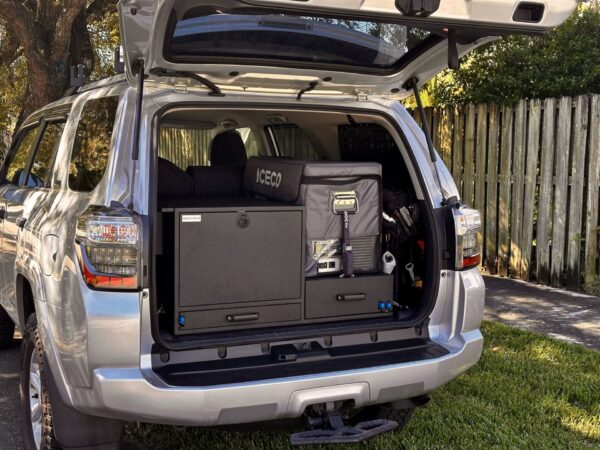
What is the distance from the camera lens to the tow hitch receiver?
294 cm

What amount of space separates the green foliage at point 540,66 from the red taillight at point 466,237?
480cm

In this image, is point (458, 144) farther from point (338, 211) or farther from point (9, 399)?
point (9, 399)

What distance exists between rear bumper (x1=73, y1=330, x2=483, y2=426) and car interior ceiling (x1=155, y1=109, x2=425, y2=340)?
1.46 feet

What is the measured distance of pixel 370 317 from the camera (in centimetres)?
354

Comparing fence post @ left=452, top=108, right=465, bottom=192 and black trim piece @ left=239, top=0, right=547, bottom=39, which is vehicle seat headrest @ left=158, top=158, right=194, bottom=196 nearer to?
black trim piece @ left=239, top=0, right=547, bottom=39

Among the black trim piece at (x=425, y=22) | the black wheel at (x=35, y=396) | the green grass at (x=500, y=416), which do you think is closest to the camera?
the black trim piece at (x=425, y=22)

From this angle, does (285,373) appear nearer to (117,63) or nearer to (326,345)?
(326,345)

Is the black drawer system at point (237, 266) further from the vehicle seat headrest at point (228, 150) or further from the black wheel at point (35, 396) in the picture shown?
the vehicle seat headrest at point (228, 150)

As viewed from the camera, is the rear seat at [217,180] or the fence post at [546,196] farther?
the fence post at [546,196]

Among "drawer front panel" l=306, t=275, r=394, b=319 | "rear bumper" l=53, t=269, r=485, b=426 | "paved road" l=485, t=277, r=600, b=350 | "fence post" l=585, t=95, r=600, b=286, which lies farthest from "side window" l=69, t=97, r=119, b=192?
"fence post" l=585, t=95, r=600, b=286

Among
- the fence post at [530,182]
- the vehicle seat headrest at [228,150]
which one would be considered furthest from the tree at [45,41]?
the fence post at [530,182]

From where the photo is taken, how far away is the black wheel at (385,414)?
3684 millimetres

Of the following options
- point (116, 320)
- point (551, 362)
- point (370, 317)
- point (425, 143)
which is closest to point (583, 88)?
point (551, 362)

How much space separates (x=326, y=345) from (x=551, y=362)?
99.1 inches
